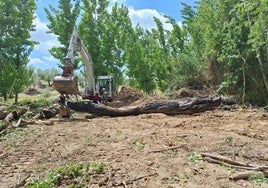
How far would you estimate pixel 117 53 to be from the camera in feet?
101

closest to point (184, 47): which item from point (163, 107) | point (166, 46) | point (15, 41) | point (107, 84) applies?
point (166, 46)

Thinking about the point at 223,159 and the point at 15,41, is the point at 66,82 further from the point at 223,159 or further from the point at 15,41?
the point at 15,41

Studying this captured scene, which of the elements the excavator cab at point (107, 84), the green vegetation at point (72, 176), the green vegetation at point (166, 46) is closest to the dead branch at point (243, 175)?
the green vegetation at point (72, 176)

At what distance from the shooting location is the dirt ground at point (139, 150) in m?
5.44

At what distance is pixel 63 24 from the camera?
2825 cm

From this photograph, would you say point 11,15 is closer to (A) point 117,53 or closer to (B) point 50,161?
(A) point 117,53

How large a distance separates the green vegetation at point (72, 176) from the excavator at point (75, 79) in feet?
20.3

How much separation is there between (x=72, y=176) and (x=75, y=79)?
6764mm

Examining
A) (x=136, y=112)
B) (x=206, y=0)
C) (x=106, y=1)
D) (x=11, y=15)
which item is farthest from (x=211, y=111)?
(x=106, y=1)

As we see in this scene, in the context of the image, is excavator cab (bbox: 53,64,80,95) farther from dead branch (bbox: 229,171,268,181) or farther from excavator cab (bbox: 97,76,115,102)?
excavator cab (bbox: 97,76,115,102)

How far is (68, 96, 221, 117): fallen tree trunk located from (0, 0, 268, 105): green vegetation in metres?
2.93

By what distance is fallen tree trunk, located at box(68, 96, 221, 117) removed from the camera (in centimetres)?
1233

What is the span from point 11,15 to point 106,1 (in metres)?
8.19

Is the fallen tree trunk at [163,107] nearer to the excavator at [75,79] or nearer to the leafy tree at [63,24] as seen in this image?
the excavator at [75,79]
